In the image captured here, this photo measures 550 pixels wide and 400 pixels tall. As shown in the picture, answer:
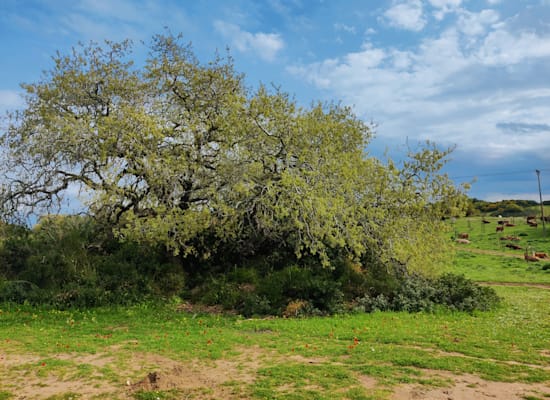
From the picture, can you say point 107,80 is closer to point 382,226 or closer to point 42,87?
point 42,87

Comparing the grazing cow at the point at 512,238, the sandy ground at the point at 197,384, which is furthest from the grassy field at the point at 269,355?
the grazing cow at the point at 512,238

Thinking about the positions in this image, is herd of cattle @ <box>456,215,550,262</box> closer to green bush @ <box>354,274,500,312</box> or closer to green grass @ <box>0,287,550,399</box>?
green bush @ <box>354,274,500,312</box>

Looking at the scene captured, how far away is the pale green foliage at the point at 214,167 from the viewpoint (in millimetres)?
16500

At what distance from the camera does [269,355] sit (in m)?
10.1

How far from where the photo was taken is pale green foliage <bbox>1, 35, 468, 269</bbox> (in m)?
16.5

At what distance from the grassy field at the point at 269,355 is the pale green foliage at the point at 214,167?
3.26 meters

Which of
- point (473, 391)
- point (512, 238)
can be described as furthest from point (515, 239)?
point (473, 391)

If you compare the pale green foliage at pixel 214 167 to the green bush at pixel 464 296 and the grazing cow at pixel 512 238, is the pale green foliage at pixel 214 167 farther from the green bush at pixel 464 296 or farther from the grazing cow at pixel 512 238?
the grazing cow at pixel 512 238

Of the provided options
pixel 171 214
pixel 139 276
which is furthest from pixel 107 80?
pixel 139 276

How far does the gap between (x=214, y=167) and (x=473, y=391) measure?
13.2m

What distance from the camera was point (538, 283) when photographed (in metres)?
27.5

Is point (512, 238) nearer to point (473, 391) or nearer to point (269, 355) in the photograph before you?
point (269, 355)

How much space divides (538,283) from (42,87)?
28.8 metres

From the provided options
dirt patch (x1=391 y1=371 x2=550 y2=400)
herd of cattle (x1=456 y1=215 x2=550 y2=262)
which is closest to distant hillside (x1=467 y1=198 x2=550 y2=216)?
herd of cattle (x1=456 y1=215 x2=550 y2=262)
